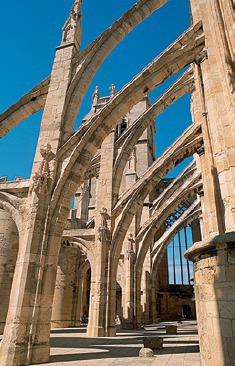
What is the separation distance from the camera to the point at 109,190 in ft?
36.6

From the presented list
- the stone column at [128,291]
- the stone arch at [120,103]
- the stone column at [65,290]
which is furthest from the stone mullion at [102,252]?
the stone column at [65,290]

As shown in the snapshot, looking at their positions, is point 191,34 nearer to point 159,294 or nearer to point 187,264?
point 159,294

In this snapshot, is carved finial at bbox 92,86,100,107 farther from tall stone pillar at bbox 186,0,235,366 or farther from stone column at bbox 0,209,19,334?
tall stone pillar at bbox 186,0,235,366

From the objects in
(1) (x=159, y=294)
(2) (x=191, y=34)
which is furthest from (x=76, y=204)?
(2) (x=191, y=34)

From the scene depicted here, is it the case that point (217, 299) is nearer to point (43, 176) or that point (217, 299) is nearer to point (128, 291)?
point (43, 176)

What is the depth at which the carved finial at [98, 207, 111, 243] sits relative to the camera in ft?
33.0

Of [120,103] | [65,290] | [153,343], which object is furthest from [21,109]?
→ [65,290]

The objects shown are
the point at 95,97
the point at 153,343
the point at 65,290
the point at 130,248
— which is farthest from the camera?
the point at 95,97

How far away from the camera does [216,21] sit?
5883 millimetres

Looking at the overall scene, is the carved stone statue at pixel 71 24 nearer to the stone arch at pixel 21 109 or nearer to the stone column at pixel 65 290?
the stone arch at pixel 21 109

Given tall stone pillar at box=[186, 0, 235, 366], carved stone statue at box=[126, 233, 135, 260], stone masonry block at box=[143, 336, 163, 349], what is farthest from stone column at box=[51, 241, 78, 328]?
tall stone pillar at box=[186, 0, 235, 366]

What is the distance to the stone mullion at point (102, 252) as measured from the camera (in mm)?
9164

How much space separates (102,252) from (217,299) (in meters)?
7.23

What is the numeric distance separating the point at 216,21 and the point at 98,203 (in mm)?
7509
